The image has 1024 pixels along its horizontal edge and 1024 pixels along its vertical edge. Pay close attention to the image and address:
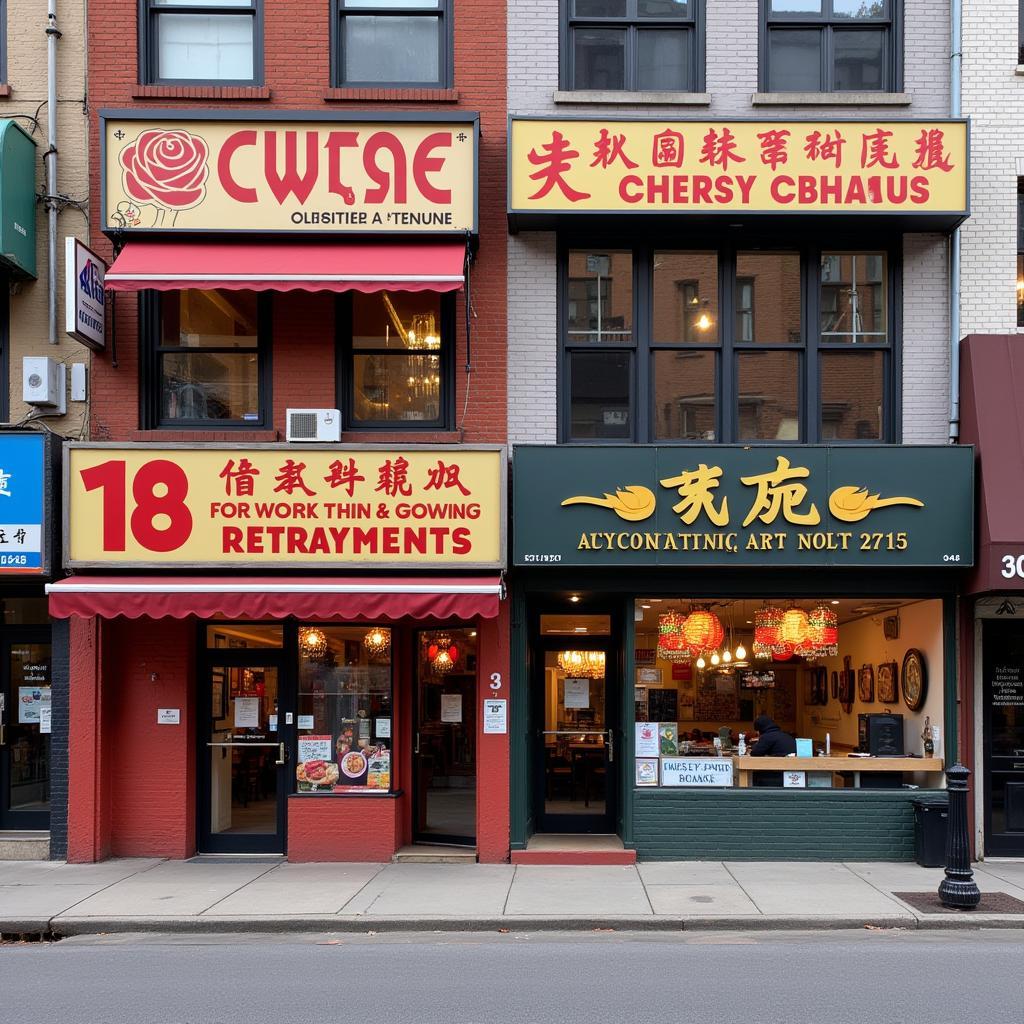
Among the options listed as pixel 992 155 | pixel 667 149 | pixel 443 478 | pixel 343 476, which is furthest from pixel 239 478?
pixel 992 155

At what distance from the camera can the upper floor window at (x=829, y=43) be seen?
43.4ft

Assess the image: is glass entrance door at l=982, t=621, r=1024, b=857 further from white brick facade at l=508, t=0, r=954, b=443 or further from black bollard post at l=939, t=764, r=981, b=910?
white brick facade at l=508, t=0, r=954, b=443

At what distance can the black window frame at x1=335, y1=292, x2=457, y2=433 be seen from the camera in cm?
1307

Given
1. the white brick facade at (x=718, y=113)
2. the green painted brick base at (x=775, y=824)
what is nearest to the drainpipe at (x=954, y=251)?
the white brick facade at (x=718, y=113)

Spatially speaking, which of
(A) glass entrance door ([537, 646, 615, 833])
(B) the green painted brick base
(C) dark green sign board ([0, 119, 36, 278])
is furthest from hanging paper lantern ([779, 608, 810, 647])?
(C) dark green sign board ([0, 119, 36, 278])

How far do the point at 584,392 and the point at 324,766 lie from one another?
5375 mm

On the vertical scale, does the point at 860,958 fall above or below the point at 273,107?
below

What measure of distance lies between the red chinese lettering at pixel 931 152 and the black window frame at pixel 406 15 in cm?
540

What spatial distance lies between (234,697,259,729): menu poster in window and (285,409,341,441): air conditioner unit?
129 inches

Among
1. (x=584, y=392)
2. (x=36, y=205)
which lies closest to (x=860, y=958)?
(x=584, y=392)

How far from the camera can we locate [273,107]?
42.8 ft

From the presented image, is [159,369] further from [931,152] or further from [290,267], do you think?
[931,152]

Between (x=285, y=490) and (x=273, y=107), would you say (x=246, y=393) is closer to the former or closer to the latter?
(x=285, y=490)

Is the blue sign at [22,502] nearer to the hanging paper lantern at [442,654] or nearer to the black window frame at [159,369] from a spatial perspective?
the black window frame at [159,369]
